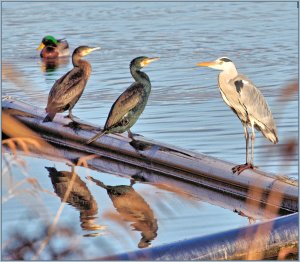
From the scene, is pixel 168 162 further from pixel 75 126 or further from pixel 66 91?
pixel 66 91

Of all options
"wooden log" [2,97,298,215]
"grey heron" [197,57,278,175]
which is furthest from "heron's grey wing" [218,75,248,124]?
"wooden log" [2,97,298,215]

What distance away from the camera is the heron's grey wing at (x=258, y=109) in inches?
318

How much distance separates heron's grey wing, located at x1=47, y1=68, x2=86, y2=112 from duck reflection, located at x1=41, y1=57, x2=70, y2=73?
5812 mm

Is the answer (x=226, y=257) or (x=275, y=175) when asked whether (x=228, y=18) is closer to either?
(x=275, y=175)

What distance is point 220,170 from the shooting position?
7.91 metres

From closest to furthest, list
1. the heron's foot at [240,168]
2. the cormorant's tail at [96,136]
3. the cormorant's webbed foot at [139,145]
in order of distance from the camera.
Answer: the heron's foot at [240,168] → the cormorant's webbed foot at [139,145] → the cormorant's tail at [96,136]

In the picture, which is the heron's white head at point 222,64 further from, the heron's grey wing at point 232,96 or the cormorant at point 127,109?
the cormorant at point 127,109

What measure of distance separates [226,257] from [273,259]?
1.63ft

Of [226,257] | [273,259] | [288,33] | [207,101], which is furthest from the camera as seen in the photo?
[288,33]

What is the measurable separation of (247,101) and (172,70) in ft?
22.2

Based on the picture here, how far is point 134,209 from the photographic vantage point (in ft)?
25.1

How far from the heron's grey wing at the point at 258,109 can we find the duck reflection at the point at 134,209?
1.14 m

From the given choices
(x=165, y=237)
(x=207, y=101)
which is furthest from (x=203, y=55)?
(x=165, y=237)

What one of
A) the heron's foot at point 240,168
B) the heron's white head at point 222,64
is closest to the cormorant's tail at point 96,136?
the heron's white head at point 222,64
